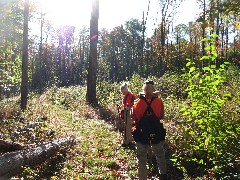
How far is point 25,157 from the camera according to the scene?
22.8 feet

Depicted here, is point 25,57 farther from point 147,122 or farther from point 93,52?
point 147,122

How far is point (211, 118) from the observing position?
501 centimetres

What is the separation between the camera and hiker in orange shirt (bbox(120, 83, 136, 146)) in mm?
9172

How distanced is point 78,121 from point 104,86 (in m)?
9.12

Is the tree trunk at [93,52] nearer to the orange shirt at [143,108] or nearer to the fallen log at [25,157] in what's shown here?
the fallen log at [25,157]

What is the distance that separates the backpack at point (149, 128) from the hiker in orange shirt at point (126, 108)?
3.21m

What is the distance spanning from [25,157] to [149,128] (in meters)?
3.17

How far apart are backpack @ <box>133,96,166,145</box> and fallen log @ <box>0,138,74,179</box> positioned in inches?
113

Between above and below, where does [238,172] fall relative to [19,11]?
below

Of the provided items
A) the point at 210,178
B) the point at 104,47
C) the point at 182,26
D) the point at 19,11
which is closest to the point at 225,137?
the point at 210,178

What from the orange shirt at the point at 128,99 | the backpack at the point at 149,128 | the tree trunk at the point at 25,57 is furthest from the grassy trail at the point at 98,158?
the tree trunk at the point at 25,57

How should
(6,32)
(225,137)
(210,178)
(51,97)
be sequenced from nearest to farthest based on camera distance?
(225,137) → (210,178) → (6,32) → (51,97)

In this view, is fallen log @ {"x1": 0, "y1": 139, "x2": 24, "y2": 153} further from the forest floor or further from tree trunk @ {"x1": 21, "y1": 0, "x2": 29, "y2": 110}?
tree trunk @ {"x1": 21, "y1": 0, "x2": 29, "y2": 110}

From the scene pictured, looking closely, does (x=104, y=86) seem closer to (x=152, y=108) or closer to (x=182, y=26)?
(x=152, y=108)
